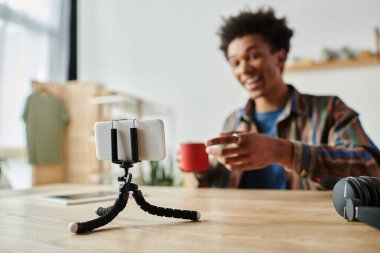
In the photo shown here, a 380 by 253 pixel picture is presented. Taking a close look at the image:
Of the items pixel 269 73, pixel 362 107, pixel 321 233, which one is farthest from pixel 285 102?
pixel 362 107

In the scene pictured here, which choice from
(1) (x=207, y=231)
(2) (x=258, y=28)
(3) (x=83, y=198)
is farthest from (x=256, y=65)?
(1) (x=207, y=231)

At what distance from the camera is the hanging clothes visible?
146 inches

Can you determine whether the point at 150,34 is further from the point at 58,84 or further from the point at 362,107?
the point at 362,107

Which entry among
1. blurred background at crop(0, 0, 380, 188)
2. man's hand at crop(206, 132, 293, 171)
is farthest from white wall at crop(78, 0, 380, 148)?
man's hand at crop(206, 132, 293, 171)

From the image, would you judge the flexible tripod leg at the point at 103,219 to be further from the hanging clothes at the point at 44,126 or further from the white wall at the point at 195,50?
the hanging clothes at the point at 44,126

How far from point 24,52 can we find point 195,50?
1.76 meters

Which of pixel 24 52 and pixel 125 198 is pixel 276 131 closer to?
pixel 125 198

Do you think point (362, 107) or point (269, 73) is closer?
point (269, 73)

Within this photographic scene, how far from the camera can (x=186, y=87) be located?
3.89 m

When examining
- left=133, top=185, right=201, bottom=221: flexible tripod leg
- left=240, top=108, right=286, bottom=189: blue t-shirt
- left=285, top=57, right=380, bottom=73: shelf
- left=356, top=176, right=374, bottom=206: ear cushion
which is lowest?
left=240, top=108, right=286, bottom=189: blue t-shirt

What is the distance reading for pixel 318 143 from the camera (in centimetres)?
153

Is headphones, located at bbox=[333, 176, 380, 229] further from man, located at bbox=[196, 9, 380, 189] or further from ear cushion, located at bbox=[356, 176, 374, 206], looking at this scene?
man, located at bbox=[196, 9, 380, 189]

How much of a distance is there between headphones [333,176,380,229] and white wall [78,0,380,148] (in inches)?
109

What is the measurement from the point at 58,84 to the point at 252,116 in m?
2.90
